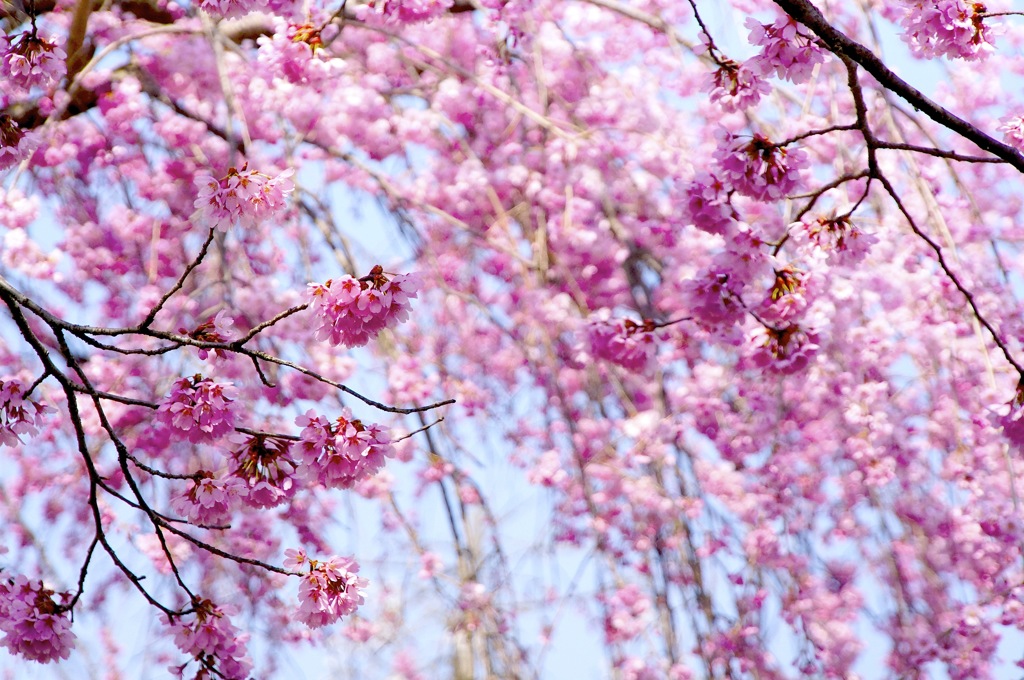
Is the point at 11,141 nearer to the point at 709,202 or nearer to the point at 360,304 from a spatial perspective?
the point at 360,304

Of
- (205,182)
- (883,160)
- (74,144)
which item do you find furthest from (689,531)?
(74,144)

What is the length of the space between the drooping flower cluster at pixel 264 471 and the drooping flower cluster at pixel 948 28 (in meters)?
1.74

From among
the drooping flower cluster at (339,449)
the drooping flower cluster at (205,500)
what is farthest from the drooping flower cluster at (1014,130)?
the drooping flower cluster at (205,500)

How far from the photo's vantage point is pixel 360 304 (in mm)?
2076

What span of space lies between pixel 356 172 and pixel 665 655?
117 inches

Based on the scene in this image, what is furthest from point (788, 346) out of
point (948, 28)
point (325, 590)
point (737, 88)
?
point (325, 590)

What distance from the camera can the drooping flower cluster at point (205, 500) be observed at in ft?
7.07

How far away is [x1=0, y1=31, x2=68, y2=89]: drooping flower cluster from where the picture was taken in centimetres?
253

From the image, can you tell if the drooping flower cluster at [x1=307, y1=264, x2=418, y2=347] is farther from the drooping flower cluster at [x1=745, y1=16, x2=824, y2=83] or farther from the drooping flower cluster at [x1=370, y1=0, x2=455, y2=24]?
the drooping flower cluster at [x1=370, y1=0, x2=455, y2=24]

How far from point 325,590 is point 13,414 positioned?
79 centimetres

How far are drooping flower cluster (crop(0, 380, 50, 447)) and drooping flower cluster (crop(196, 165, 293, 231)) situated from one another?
562 millimetres

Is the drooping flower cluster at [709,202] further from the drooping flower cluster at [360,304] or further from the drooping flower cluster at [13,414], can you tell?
the drooping flower cluster at [13,414]

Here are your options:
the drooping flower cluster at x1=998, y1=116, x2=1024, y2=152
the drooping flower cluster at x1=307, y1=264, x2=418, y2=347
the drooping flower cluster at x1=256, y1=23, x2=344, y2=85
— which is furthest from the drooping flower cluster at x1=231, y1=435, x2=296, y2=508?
the drooping flower cluster at x1=998, y1=116, x2=1024, y2=152

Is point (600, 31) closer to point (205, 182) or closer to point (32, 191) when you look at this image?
point (32, 191)
